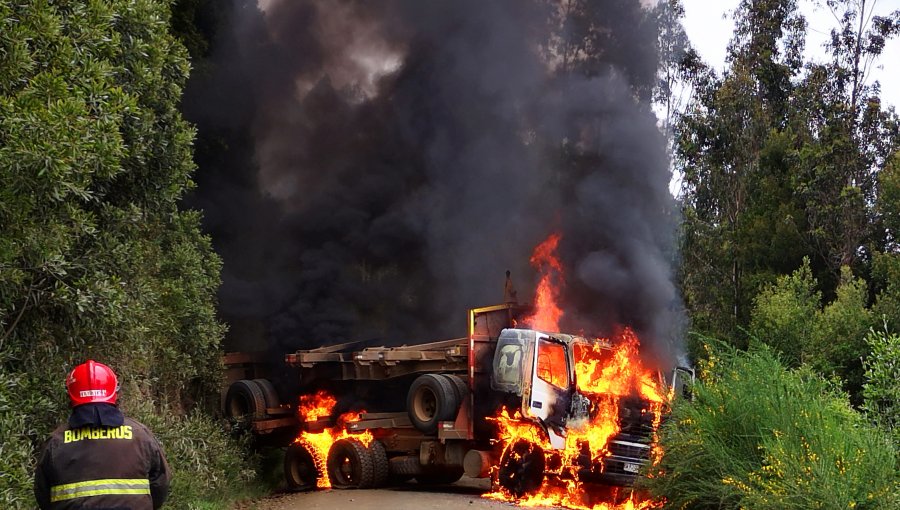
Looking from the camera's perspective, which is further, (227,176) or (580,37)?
(580,37)

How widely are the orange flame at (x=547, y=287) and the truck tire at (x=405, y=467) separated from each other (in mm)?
2675

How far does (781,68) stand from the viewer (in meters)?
31.9

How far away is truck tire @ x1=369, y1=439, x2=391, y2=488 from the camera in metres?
13.5

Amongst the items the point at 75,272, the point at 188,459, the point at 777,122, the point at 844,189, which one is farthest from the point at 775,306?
the point at 75,272

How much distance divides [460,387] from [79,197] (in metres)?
6.11

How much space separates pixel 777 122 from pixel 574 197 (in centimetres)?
1789

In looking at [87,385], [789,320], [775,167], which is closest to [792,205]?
[775,167]

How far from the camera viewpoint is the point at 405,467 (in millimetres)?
13523

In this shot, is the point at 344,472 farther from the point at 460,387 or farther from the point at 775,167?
the point at 775,167

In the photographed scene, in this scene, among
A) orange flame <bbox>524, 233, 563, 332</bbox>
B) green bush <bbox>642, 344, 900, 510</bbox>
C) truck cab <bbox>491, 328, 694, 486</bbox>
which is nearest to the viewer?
green bush <bbox>642, 344, 900, 510</bbox>

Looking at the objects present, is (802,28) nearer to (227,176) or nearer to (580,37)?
(580,37)

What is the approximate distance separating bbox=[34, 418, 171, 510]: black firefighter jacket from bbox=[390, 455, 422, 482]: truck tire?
9329 millimetres

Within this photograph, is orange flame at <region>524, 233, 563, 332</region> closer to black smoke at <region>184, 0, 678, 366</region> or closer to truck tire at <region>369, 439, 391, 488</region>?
black smoke at <region>184, 0, 678, 366</region>

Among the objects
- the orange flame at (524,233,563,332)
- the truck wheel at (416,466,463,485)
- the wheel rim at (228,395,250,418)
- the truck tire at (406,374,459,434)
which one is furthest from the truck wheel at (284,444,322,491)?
the orange flame at (524,233,563,332)
